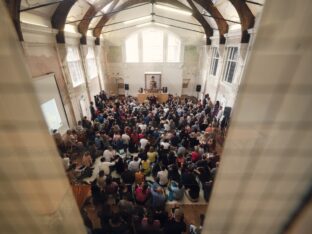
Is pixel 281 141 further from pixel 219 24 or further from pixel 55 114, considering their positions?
pixel 219 24

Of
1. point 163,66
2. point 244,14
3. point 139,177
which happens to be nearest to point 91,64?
point 163,66

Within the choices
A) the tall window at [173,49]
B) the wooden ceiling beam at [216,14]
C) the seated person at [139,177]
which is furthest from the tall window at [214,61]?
the seated person at [139,177]

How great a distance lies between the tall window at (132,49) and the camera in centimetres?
1279

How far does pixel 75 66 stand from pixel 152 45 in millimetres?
5904

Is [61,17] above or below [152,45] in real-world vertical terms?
above

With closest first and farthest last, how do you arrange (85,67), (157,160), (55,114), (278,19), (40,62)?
(278,19), (157,160), (40,62), (55,114), (85,67)

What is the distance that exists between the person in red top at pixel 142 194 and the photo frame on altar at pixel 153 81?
937cm

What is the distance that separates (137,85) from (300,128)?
536 inches

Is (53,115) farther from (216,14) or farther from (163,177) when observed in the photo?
(216,14)

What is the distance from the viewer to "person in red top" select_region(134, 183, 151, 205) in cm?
396

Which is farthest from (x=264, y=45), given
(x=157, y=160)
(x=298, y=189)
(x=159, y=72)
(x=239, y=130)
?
(x=159, y=72)

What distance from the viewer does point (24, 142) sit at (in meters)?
0.58

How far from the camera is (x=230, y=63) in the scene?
29.5 ft

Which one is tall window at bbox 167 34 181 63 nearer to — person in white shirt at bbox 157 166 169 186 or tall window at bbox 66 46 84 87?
tall window at bbox 66 46 84 87
